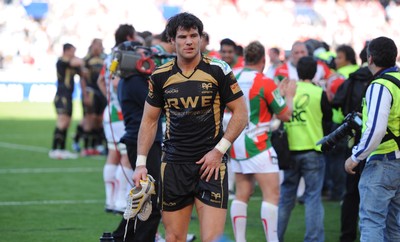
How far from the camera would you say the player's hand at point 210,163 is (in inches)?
258

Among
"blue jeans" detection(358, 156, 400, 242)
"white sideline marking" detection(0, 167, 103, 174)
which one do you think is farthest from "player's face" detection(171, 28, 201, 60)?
"white sideline marking" detection(0, 167, 103, 174)

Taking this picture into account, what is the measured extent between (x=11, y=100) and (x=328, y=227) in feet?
87.7

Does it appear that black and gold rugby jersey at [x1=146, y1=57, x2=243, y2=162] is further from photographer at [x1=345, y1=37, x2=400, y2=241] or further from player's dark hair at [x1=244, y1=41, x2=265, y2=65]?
player's dark hair at [x1=244, y1=41, x2=265, y2=65]

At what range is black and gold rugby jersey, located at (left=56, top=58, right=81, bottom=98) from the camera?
740 inches

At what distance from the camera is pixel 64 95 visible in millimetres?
19234

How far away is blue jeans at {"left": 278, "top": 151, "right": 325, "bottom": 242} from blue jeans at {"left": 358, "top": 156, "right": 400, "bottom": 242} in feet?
6.92

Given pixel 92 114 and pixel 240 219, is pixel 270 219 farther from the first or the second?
pixel 92 114

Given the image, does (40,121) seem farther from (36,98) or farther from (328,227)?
(328,227)

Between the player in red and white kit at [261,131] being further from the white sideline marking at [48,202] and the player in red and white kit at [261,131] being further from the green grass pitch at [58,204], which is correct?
the white sideline marking at [48,202]

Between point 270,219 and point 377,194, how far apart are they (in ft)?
6.44

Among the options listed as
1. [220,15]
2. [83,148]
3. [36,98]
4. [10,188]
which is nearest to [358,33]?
[220,15]

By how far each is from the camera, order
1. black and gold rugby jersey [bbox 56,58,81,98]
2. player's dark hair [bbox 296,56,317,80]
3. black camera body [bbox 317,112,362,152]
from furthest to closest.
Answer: black and gold rugby jersey [bbox 56,58,81,98]
player's dark hair [bbox 296,56,317,80]
black camera body [bbox 317,112,362,152]

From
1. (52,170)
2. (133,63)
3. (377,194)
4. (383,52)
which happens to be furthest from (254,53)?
(52,170)

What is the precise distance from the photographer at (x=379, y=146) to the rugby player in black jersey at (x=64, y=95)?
11.9 m
